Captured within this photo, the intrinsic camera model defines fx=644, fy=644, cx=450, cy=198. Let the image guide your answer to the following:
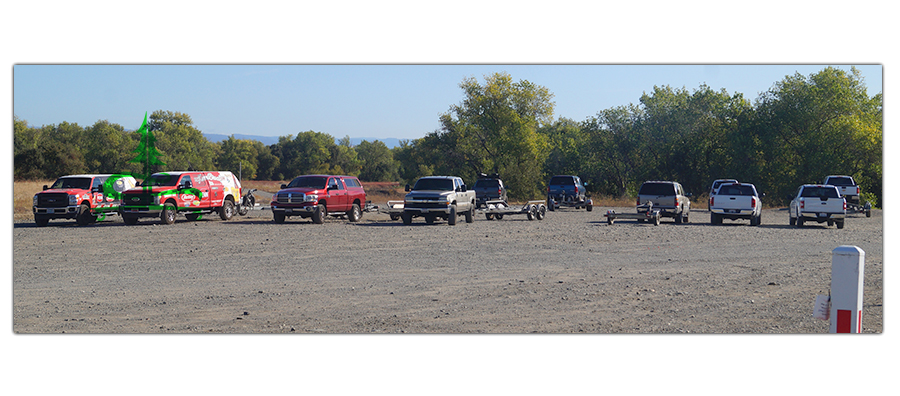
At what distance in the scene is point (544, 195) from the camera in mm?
53469

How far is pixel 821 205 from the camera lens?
24.9 meters

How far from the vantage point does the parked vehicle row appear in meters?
24.6

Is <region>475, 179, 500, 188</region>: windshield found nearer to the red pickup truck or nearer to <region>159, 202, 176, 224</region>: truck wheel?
the red pickup truck

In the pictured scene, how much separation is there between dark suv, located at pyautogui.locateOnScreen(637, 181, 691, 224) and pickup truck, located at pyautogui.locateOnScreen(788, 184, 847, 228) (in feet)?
14.4

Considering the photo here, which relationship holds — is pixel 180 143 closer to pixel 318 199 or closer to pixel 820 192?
pixel 318 199

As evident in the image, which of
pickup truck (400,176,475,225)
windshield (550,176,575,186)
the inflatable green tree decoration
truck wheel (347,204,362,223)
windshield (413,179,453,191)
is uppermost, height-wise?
the inflatable green tree decoration

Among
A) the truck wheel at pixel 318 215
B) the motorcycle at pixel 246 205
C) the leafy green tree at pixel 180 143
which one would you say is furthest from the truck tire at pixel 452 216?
the leafy green tree at pixel 180 143

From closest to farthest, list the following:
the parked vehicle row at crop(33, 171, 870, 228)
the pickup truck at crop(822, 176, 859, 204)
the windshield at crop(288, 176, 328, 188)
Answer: the parked vehicle row at crop(33, 171, 870, 228), the windshield at crop(288, 176, 328, 188), the pickup truck at crop(822, 176, 859, 204)

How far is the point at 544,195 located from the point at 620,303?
4401 cm

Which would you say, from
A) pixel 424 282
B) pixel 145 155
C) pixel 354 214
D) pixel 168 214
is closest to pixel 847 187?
pixel 354 214

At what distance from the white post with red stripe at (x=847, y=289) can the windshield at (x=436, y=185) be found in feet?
66.9

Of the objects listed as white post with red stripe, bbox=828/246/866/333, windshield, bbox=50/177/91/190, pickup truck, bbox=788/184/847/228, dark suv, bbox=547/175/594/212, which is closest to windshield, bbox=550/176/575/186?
dark suv, bbox=547/175/594/212

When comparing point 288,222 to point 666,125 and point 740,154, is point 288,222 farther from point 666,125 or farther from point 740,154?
point 666,125

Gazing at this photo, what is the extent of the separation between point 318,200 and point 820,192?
1976 cm
